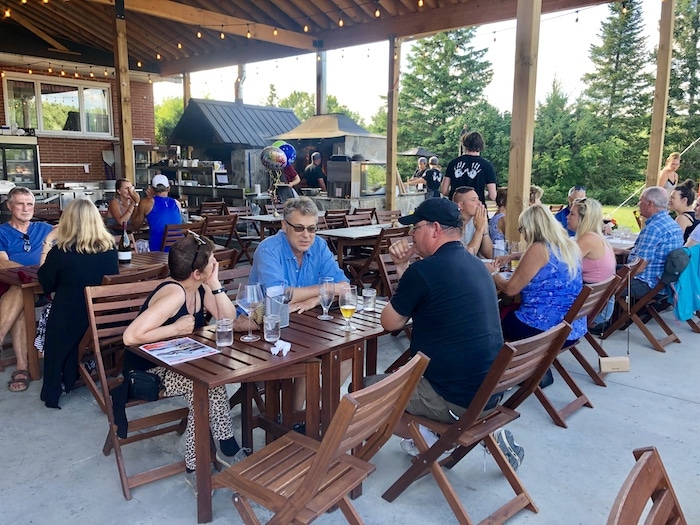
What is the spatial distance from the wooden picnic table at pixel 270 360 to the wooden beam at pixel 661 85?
6.74m

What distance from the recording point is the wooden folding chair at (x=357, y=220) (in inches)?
293

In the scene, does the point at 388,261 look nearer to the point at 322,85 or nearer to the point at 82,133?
the point at 322,85

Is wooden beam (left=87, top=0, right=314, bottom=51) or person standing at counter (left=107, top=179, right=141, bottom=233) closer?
person standing at counter (left=107, top=179, right=141, bottom=233)

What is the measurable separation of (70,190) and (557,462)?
10461 millimetres

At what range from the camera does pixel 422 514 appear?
246 cm

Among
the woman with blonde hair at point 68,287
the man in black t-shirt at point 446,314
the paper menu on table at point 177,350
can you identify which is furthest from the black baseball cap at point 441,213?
the woman with blonde hair at point 68,287

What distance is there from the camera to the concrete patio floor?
244cm

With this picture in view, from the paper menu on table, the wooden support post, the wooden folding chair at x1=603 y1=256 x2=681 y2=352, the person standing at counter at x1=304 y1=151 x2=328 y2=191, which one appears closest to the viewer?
the paper menu on table

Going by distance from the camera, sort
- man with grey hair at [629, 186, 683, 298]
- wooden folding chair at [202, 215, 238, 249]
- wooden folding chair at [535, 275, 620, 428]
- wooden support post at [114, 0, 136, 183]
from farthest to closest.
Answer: wooden support post at [114, 0, 136, 183] < wooden folding chair at [202, 215, 238, 249] < man with grey hair at [629, 186, 683, 298] < wooden folding chair at [535, 275, 620, 428]

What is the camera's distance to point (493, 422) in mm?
2418

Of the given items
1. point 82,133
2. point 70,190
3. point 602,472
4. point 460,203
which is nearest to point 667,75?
point 460,203

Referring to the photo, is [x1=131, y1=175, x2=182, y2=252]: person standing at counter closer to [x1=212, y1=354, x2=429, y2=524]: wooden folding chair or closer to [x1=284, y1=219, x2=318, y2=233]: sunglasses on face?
[x1=284, y1=219, x2=318, y2=233]: sunglasses on face

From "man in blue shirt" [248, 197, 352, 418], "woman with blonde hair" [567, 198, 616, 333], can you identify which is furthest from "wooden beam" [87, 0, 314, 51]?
"woman with blonde hair" [567, 198, 616, 333]

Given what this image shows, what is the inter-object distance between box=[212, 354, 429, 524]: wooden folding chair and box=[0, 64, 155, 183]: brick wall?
11.2 metres
